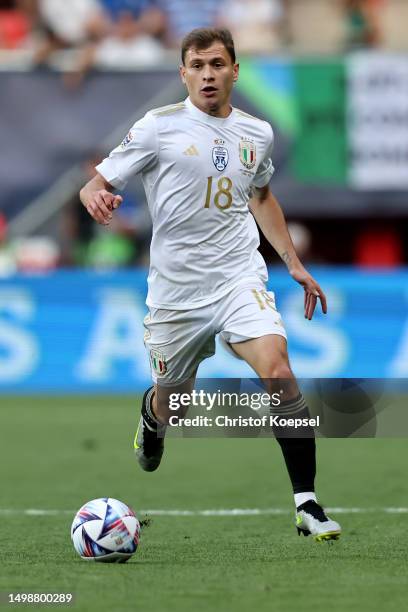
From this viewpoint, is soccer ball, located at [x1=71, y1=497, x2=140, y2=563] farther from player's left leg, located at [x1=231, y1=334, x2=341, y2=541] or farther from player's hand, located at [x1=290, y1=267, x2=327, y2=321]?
player's hand, located at [x1=290, y1=267, x2=327, y2=321]

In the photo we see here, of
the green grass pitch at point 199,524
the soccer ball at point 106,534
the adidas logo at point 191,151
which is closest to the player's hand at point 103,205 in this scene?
the adidas logo at point 191,151

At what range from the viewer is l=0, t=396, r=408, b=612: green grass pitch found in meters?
5.41

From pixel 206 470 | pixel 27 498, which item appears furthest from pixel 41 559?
pixel 206 470

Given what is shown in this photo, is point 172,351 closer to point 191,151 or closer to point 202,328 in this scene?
point 202,328

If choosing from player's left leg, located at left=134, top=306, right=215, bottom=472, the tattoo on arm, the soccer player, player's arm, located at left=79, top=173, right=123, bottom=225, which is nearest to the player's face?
the soccer player

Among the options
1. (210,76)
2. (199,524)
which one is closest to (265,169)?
(210,76)

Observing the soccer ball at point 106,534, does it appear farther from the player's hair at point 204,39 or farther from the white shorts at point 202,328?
the player's hair at point 204,39

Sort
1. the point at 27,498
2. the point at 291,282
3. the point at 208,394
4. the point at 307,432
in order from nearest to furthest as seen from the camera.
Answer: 1. the point at 307,432
2. the point at 208,394
3. the point at 27,498
4. the point at 291,282

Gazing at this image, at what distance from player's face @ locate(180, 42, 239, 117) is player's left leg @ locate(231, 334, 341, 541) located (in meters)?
1.21

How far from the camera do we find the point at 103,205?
6.40 metres

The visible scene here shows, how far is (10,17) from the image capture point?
19172mm

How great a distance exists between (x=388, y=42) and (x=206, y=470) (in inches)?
423

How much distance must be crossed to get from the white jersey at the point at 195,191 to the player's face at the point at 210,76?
0.08 meters

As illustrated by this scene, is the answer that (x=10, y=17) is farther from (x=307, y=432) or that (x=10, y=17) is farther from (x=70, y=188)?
(x=307, y=432)
